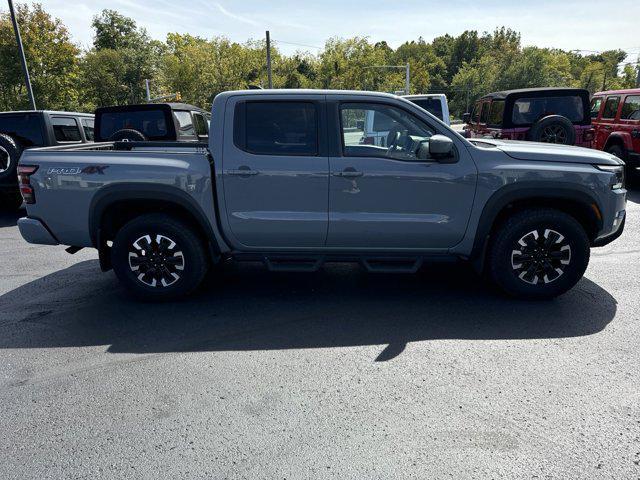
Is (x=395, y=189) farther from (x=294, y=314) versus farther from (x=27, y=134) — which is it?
(x=27, y=134)

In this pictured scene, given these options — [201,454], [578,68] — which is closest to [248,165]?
[201,454]

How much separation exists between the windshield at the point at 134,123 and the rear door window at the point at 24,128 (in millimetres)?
1057

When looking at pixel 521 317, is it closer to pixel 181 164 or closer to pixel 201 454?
pixel 201 454

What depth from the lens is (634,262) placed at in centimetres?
548

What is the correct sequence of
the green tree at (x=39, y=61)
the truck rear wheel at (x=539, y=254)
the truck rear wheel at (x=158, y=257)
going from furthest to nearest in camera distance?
the green tree at (x=39, y=61)
the truck rear wheel at (x=158, y=257)
the truck rear wheel at (x=539, y=254)

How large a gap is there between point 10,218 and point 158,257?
19.5 ft

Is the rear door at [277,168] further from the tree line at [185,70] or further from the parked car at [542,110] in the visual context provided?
the tree line at [185,70]

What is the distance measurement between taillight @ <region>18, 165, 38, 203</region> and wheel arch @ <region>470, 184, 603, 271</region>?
4.05m

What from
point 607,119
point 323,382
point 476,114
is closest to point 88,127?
point 323,382

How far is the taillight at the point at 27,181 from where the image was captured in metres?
4.32

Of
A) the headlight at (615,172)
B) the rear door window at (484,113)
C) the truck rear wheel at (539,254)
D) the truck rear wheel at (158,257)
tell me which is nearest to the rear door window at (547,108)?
the rear door window at (484,113)

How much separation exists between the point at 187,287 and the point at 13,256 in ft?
10.7

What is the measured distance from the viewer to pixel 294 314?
4.23 m

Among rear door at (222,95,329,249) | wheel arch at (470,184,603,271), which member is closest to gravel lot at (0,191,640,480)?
wheel arch at (470,184,603,271)
